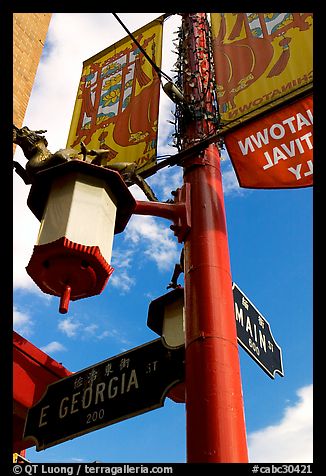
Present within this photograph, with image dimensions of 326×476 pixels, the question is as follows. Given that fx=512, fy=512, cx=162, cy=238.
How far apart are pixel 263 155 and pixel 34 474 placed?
3011 mm

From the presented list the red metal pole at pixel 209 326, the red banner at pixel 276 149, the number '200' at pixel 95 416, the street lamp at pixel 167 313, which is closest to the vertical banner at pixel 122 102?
the red metal pole at pixel 209 326

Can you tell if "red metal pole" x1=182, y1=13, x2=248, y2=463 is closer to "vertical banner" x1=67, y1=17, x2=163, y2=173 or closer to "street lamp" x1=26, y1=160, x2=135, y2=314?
"vertical banner" x1=67, y1=17, x2=163, y2=173

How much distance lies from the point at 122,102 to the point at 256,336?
3.23 metres

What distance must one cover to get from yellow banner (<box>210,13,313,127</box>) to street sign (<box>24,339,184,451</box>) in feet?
7.47

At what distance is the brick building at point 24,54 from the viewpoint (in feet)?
27.2

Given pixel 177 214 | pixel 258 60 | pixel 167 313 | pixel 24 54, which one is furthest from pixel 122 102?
pixel 24 54

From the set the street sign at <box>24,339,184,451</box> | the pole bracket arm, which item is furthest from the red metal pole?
the street sign at <box>24,339,184,451</box>

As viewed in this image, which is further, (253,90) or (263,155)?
(253,90)

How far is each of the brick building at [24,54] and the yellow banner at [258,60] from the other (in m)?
3.79

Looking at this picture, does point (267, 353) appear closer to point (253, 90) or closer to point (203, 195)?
point (203, 195)

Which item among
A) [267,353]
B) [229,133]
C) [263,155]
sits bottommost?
[267,353]

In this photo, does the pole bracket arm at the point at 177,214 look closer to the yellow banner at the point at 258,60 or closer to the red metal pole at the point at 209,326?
the red metal pole at the point at 209,326
